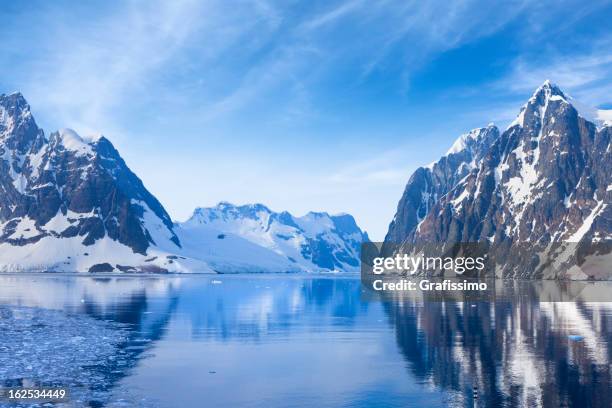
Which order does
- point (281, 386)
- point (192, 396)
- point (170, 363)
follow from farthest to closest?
point (170, 363)
point (281, 386)
point (192, 396)

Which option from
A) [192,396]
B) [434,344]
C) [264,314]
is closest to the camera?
[192,396]

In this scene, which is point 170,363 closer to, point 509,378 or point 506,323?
point 509,378

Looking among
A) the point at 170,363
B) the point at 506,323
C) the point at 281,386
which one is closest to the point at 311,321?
the point at 506,323

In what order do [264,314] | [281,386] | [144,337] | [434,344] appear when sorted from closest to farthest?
[281,386]
[434,344]
[144,337]
[264,314]

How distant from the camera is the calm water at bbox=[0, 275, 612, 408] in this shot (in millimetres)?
46300

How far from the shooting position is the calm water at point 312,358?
46300 millimetres

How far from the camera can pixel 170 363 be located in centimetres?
5984

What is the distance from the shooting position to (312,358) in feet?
211

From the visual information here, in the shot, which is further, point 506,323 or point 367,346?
point 506,323

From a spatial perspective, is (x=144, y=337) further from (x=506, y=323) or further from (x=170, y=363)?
(x=506, y=323)

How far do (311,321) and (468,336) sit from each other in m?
31.1

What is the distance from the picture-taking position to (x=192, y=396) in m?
46.3

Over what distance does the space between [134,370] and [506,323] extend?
58342 millimetres

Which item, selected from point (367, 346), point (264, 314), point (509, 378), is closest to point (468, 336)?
point (367, 346)
